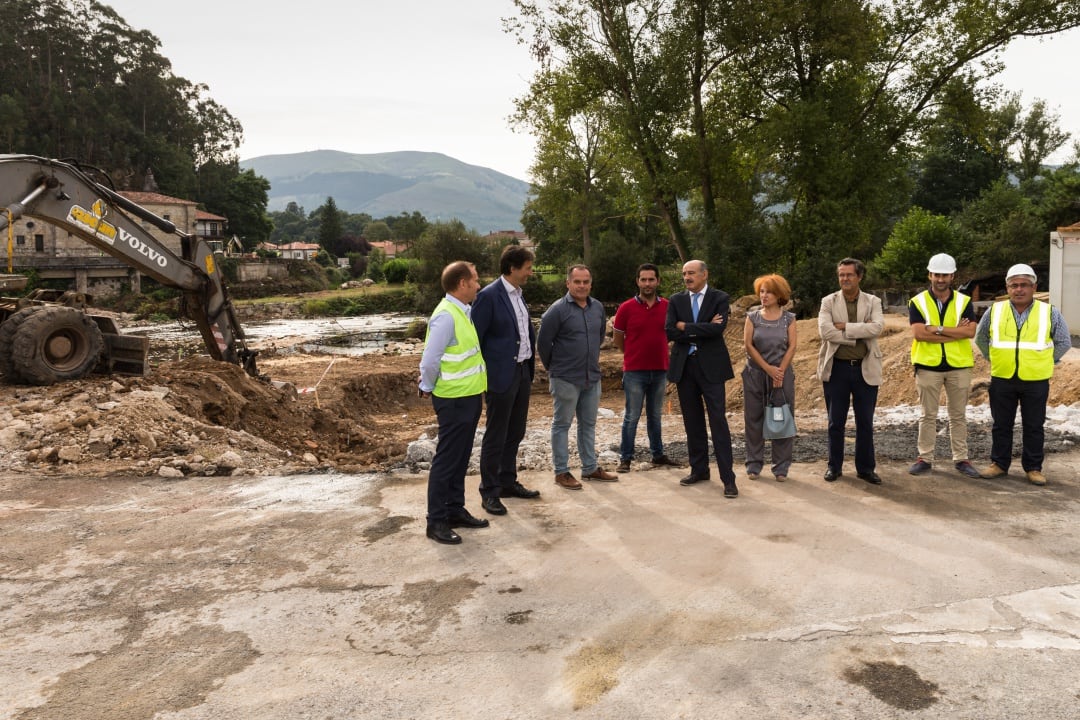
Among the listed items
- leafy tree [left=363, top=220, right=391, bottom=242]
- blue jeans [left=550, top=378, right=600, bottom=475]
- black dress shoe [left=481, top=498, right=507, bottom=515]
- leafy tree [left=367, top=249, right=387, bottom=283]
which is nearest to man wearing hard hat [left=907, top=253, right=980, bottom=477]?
blue jeans [left=550, top=378, right=600, bottom=475]

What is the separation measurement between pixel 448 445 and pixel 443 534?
1.87ft

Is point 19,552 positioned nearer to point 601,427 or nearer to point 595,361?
point 595,361

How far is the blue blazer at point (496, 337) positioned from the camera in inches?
212

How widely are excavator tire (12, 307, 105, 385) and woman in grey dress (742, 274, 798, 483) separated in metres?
9.08

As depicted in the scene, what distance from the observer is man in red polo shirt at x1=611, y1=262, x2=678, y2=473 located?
22.3 ft

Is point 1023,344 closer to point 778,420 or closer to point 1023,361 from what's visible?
point 1023,361

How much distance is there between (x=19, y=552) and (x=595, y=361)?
4.21 m

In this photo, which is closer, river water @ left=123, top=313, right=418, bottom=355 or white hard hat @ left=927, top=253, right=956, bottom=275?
white hard hat @ left=927, top=253, right=956, bottom=275

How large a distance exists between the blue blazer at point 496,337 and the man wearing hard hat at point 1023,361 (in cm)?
391

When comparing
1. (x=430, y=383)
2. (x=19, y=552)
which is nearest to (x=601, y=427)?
(x=430, y=383)

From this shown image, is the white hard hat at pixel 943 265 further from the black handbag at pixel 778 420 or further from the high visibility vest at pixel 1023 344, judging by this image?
the black handbag at pixel 778 420

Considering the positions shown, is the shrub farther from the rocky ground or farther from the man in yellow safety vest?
the man in yellow safety vest

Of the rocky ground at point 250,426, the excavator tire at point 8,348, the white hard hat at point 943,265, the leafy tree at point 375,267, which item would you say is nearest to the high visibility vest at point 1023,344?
the white hard hat at point 943,265

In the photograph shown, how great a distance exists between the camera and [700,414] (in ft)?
20.5
